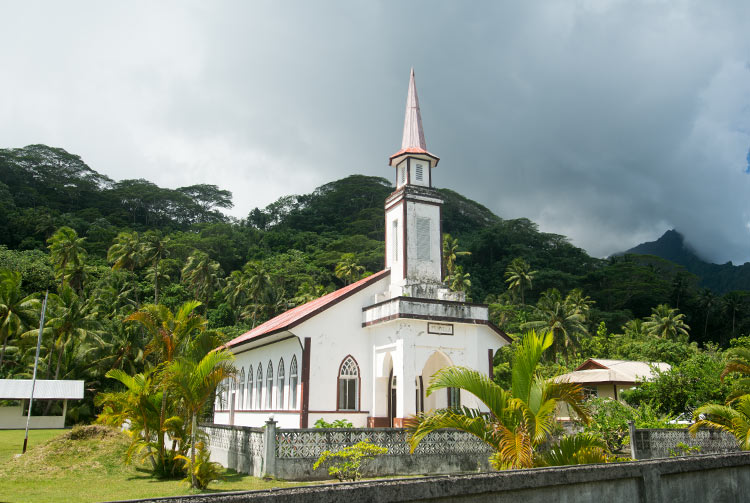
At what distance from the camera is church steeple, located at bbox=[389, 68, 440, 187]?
2533cm

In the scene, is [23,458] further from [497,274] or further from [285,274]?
[497,274]

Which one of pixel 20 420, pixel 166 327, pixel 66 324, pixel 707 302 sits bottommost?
pixel 20 420

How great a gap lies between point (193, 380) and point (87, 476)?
4.40 m

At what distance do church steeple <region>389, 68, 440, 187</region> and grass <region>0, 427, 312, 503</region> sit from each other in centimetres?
1454

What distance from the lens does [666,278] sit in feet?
268

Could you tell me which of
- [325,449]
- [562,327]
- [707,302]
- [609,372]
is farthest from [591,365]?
[707,302]

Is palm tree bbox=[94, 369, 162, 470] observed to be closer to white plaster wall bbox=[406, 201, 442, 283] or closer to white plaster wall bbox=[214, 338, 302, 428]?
white plaster wall bbox=[214, 338, 302, 428]

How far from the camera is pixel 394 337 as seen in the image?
2161 cm

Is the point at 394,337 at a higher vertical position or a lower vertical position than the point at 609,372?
higher

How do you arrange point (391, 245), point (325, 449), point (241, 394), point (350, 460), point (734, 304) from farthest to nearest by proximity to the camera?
point (734, 304) < point (241, 394) < point (391, 245) < point (325, 449) < point (350, 460)

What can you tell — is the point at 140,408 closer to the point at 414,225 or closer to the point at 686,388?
the point at 414,225

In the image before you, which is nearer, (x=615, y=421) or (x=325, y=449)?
(x=325, y=449)

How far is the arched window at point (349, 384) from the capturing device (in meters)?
22.5

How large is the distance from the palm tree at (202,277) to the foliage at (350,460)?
48068 mm
